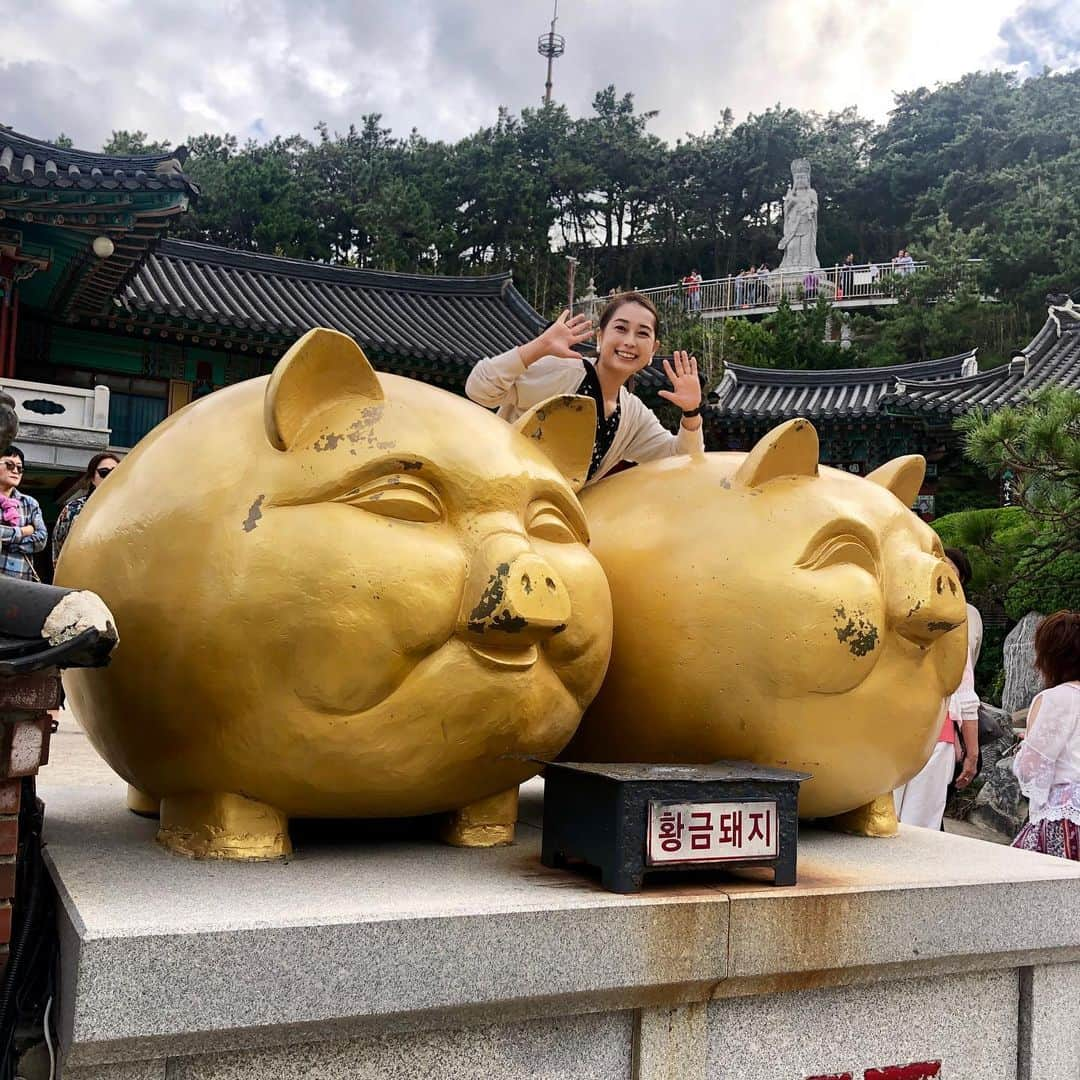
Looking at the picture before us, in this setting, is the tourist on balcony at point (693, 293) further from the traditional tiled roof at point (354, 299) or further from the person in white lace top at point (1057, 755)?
the person in white lace top at point (1057, 755)

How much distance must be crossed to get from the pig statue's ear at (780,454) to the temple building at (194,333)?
10.3 m

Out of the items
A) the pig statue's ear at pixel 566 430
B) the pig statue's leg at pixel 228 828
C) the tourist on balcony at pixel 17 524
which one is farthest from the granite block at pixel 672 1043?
the tourist on balcony at pixel 17 524

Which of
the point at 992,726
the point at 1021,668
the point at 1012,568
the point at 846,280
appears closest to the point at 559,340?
the point at 992,726

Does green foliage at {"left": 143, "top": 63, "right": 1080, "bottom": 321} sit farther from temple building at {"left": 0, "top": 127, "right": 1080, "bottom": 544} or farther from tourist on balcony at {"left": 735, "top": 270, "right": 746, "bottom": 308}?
temple building at {"left": 0, "top": 127, "right": 1080, "bottom": 544}

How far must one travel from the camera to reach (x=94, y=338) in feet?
51.4

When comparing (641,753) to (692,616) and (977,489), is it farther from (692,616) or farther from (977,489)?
(977,489)

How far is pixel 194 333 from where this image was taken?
1548 cm

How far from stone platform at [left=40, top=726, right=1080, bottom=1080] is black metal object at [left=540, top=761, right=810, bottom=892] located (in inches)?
2.4

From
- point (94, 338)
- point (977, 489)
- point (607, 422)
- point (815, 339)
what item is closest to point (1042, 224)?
point (815, 339)

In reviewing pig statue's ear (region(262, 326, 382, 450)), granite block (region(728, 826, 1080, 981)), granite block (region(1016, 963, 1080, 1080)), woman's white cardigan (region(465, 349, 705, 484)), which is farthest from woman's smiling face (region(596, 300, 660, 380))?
granite block (region(1016, 963, 1080, 1080))

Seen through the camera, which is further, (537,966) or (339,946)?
(537,966)

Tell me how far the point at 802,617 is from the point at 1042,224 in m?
39.9

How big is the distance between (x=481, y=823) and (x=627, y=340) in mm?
1613

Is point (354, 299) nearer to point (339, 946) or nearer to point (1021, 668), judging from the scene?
point (1021, 668)
